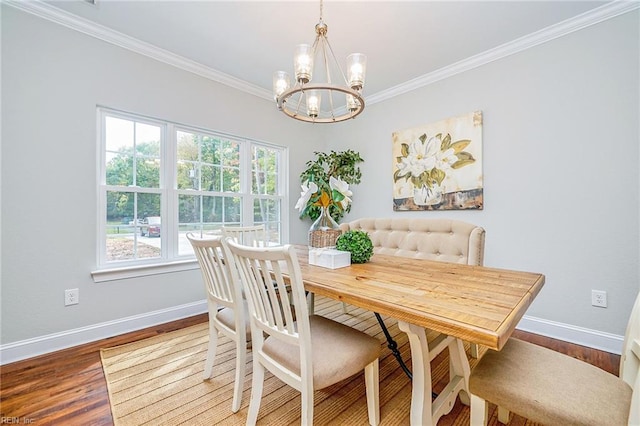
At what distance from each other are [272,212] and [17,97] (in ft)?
8.15

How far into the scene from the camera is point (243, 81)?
3.18 m

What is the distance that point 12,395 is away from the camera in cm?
158

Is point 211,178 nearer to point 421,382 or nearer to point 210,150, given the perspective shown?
point 210,150

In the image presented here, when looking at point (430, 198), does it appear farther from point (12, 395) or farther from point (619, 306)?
point (12, 395)

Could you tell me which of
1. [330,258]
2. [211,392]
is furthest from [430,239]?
[211,392]

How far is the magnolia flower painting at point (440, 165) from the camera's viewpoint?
274 cm

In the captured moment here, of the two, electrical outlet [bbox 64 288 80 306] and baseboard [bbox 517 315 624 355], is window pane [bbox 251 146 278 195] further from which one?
baseboard [bbox 517 315 624 355]

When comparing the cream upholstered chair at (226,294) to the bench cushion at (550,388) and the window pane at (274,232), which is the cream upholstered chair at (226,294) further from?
the window pane at (274,232)

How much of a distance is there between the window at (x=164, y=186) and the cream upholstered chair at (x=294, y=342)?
6.28 ft

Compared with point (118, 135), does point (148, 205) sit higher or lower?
lower

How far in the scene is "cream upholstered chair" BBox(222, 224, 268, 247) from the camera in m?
2.41

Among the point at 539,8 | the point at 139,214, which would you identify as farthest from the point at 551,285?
the point at 139,214

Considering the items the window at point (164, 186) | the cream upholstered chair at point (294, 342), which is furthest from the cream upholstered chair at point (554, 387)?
the window at point (164, 186)

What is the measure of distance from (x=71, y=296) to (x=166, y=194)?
3.68 feet
